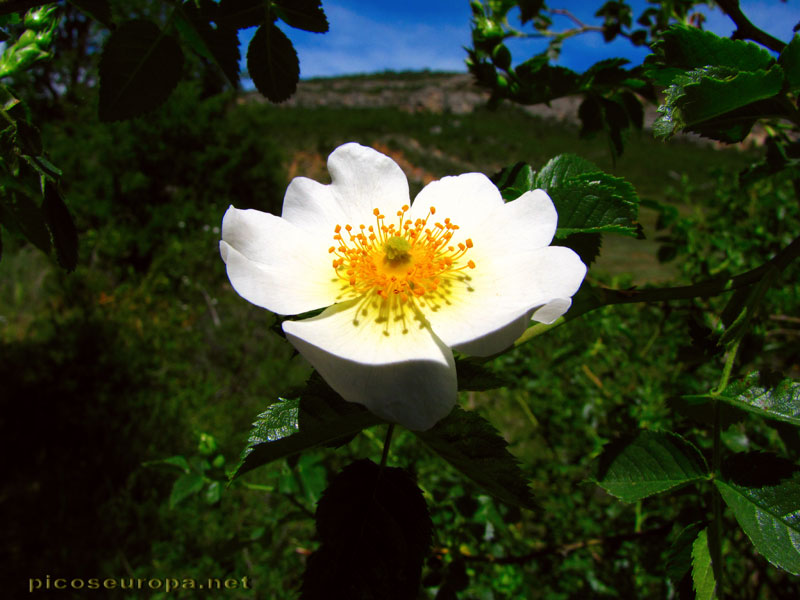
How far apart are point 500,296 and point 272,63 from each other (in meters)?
0.56

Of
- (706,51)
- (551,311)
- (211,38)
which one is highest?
(211,38)

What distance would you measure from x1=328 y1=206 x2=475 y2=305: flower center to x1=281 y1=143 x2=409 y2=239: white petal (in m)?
0.02

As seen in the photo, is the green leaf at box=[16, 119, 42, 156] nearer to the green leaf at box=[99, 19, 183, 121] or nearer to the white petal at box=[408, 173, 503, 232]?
the green leaf at box=[99, 19, 183, 121]

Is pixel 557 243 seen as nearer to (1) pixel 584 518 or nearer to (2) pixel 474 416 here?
(2) pixel 474 416

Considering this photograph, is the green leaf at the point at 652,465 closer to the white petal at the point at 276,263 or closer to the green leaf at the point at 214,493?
the white petal at the point at 276,263

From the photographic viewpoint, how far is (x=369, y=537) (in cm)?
62

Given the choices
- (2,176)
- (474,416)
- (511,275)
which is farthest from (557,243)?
(2,176)

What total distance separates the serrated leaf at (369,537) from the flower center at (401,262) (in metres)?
0.32

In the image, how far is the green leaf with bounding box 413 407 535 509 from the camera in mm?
586

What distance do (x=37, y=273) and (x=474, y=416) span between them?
7.79 metres

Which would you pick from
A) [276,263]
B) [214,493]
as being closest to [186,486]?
[214,493]

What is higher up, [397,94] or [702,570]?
[397,94]

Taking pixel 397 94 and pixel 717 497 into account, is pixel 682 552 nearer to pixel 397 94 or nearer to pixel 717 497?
pixel 717 497

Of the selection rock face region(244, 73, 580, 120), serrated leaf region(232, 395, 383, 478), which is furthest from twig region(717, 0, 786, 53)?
rock face region(244, 73, 580, 120)
